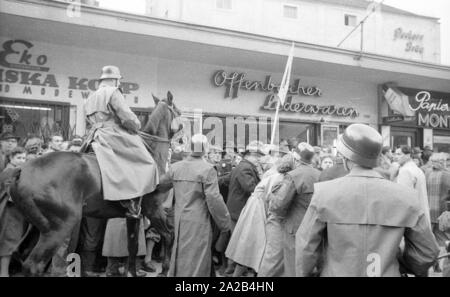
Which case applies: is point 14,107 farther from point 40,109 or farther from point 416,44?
point 416,44

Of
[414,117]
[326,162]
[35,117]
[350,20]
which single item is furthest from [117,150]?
[350,20]

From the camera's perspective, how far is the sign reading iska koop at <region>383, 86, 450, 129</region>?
15.8 metres

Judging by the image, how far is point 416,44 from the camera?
16172 mm

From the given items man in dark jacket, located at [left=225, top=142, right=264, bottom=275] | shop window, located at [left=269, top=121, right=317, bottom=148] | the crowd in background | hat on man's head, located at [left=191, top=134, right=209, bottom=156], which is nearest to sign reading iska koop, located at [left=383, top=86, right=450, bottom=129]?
shop window, located at [left=269, top=121, right=317, bottom=148]

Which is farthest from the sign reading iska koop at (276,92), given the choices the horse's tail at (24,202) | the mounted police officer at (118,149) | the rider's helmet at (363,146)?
the rider's helmet at (363,146)

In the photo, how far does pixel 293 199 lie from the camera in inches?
201

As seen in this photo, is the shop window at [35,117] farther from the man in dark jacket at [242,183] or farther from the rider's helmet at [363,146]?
the rider's helmet at [363,146]

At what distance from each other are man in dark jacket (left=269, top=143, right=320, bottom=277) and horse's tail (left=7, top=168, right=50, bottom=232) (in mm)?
2663

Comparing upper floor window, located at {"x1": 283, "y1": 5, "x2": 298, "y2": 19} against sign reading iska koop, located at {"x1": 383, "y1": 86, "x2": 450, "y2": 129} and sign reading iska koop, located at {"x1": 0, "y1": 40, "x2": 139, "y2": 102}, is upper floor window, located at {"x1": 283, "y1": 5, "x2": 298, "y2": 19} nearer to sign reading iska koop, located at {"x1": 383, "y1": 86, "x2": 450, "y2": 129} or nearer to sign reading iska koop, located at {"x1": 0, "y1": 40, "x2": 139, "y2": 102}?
sign reading iska koop, located at {"x1": 383, "y1": 86, "x2": 450, "y2": 129}

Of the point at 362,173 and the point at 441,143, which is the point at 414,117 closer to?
the point at 441,143

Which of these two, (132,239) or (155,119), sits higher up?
(155,119)

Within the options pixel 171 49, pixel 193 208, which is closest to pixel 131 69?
pixel 171 49

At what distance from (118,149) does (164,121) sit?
1261 millimetres

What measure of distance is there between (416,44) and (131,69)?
11019 millimetres
